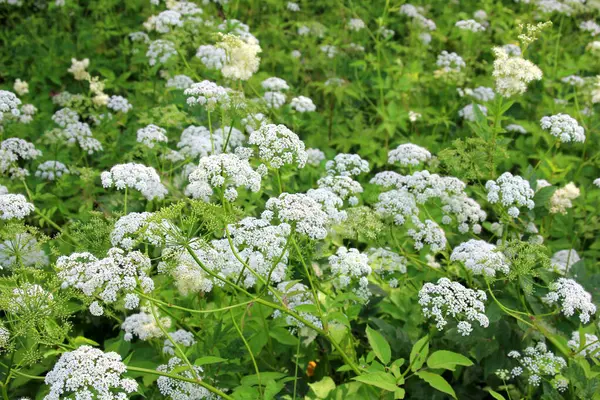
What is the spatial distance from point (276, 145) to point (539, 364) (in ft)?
7.21

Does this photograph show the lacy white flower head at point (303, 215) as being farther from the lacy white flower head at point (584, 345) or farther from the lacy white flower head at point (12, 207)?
the lacy white flower head at point (584, 345)

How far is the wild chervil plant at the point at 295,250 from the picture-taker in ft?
11.5

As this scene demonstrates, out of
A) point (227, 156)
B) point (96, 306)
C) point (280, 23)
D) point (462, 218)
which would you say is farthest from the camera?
point (280, 23)

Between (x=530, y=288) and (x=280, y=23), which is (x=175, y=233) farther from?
(x=280, y=23)

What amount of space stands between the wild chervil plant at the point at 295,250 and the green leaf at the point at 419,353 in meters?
0.03

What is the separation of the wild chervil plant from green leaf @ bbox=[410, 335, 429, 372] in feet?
0.10

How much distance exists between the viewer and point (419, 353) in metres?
3.76

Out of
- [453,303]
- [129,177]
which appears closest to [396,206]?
[453,303]

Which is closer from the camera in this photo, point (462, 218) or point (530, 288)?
point (530, 288)

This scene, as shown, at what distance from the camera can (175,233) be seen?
3.32 m

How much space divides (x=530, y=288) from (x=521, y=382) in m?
0.99

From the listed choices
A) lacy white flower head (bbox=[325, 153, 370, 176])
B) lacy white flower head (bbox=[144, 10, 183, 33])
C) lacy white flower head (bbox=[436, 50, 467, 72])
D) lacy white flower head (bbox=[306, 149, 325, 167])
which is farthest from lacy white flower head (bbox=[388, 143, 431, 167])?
lacy white flower head (bbox=[144, 10, 183, 33])

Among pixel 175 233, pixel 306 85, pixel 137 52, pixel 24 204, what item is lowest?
pixel 306 85

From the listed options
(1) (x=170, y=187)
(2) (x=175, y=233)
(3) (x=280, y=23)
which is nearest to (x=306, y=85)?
(3) (x=280, y=23)
